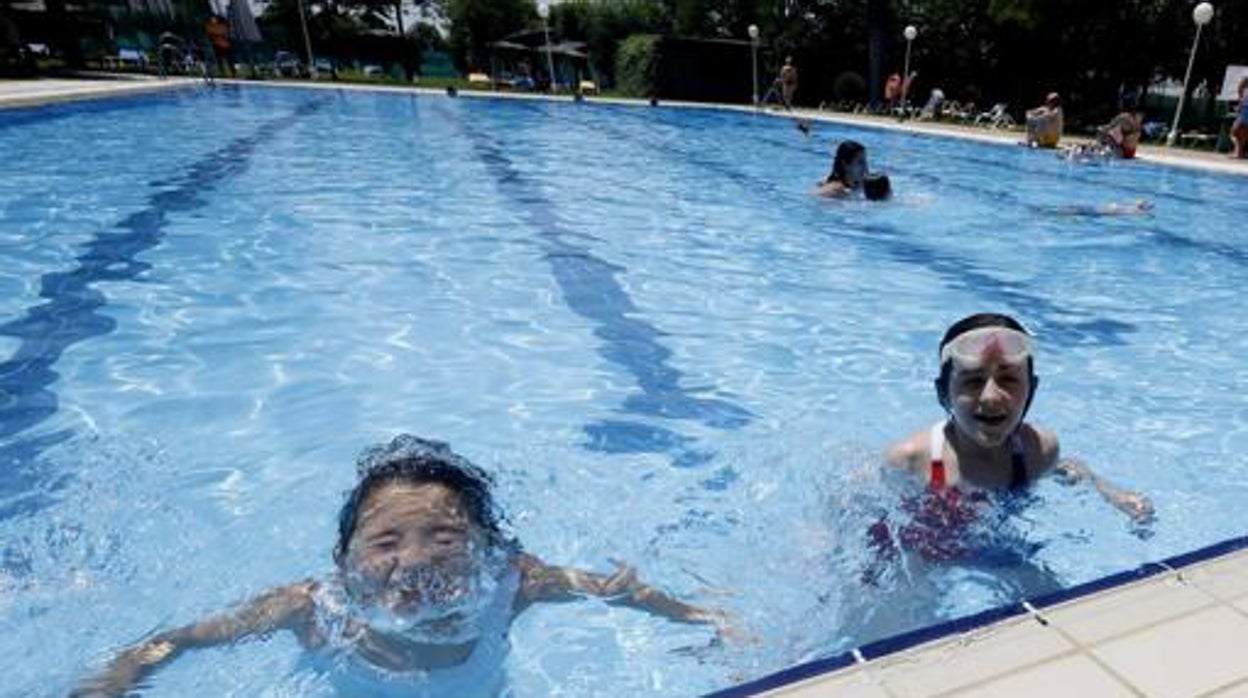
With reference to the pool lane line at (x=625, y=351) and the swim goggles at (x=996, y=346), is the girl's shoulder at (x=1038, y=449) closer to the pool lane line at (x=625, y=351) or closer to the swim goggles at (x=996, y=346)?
the swim goggles at (x=996, y=346)

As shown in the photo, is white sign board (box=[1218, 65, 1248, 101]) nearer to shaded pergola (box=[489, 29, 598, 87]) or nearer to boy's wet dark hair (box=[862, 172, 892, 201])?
boy's wet dark hair (box=[862, 172, 892, 201])

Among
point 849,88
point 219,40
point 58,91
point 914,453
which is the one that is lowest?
point 849,88

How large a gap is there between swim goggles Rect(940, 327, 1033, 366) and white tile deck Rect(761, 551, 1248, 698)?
785mm

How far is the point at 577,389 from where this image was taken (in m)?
5.29

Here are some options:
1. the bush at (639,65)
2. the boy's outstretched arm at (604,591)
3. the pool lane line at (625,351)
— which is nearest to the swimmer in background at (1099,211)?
the pool lane line at (625,351)

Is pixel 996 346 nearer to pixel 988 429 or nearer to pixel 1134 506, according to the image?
pixel 988 429

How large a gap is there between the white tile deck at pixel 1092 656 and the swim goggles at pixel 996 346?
79 centimetres

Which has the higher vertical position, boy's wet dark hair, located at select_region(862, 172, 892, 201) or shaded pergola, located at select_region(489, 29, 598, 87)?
shaded pergola, located at select_region(489, 29, 598, 87)

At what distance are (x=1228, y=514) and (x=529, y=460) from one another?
313 cm

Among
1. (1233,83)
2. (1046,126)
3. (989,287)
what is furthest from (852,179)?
(1233,83)

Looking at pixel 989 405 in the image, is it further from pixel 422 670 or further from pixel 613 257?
pixel 613 257

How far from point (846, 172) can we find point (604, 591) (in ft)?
28.8

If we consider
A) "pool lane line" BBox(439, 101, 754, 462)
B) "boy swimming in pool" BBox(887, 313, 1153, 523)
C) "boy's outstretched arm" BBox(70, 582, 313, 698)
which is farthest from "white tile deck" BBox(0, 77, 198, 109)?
"boy swimming in pool" BBox(887, 313, 1153, 523)

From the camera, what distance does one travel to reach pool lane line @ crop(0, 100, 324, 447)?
477 centimetres
